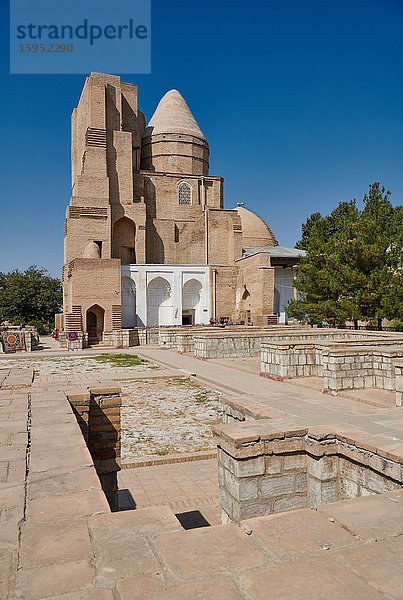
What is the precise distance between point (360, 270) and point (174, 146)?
22.9 meters

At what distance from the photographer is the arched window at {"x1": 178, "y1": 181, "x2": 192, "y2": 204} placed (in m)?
36.0

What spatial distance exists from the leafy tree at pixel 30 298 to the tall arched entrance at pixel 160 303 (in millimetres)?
13390

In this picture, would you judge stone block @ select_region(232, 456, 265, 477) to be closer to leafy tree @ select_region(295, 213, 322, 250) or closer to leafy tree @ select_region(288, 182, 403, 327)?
leafy tree @ select_region(288, 182, 403, 327)

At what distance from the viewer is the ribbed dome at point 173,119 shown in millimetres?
37969

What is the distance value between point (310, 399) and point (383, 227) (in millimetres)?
17421

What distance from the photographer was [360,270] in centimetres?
2005

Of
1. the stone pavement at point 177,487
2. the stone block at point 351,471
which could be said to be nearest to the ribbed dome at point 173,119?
the stone pavement at point 177,487

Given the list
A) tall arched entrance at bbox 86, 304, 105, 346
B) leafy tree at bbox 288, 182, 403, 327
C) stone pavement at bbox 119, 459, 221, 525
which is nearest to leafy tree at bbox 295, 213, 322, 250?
leafy tree at bbox 288, 182, 403, 327

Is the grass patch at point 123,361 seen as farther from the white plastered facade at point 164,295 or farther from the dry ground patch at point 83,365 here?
the white plastered facade at point 164,295

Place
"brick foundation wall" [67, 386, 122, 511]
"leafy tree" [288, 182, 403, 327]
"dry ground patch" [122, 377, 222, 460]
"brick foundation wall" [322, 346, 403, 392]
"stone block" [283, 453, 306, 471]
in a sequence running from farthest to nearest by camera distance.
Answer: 1. "leafy tree" [288, 182, 403, 327]
2. "brick foundation wall" [322, 346, 403, 392]
3. "dry ground patch" [122, 377, 222, 460]
4. "brick foundation wall" [67, 386, 122, 511]
5. "stone block" [283, 453, 306, 471]

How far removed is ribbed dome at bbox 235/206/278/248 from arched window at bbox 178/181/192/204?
6.72 metres

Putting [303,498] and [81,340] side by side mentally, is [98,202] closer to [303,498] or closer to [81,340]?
[81,340]

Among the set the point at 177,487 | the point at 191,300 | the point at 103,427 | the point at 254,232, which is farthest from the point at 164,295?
the point at 103,427

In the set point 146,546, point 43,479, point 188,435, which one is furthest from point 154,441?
point 146,546
